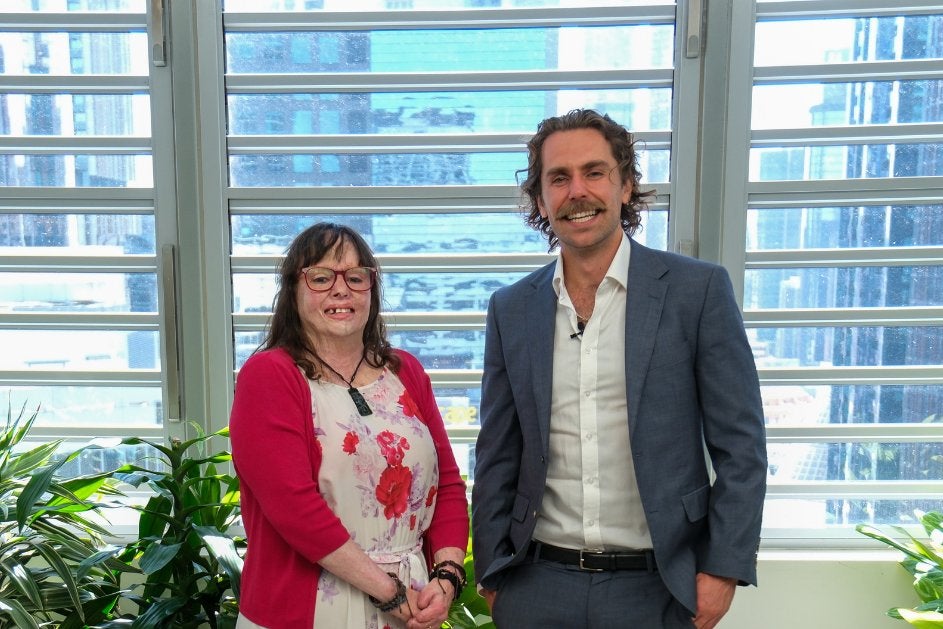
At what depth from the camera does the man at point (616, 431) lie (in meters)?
1.51

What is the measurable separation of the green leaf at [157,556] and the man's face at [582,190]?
4.10ft

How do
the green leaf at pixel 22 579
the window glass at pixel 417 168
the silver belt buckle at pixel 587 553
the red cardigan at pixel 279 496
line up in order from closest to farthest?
the red cardigan at pixel 279 496 → the silver belt buckle at pixel 587 553 → the green leaf at pixel 22 579 → the window glass at pixel 417 168

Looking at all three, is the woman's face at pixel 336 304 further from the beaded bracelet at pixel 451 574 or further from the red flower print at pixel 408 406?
the beaded bracelet at pixel 451 574

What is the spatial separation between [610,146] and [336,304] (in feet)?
2.32

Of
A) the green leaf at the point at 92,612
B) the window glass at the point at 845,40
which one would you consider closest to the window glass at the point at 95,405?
the green leaf at the point at 92,612

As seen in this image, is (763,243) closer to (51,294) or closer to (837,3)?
(837,3)

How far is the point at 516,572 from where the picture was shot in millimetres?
1640

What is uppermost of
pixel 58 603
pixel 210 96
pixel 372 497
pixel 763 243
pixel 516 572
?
pixel 210 96

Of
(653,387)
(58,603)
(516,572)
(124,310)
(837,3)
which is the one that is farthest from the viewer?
(124,310)

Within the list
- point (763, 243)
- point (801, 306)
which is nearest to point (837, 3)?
point (763, 243)

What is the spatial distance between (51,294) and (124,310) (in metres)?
0.25

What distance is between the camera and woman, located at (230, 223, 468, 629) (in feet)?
4.83

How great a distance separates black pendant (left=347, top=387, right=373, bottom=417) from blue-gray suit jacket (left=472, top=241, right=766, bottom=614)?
0.34 m

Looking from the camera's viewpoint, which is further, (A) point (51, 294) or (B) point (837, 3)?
(A) point (51, 294)
